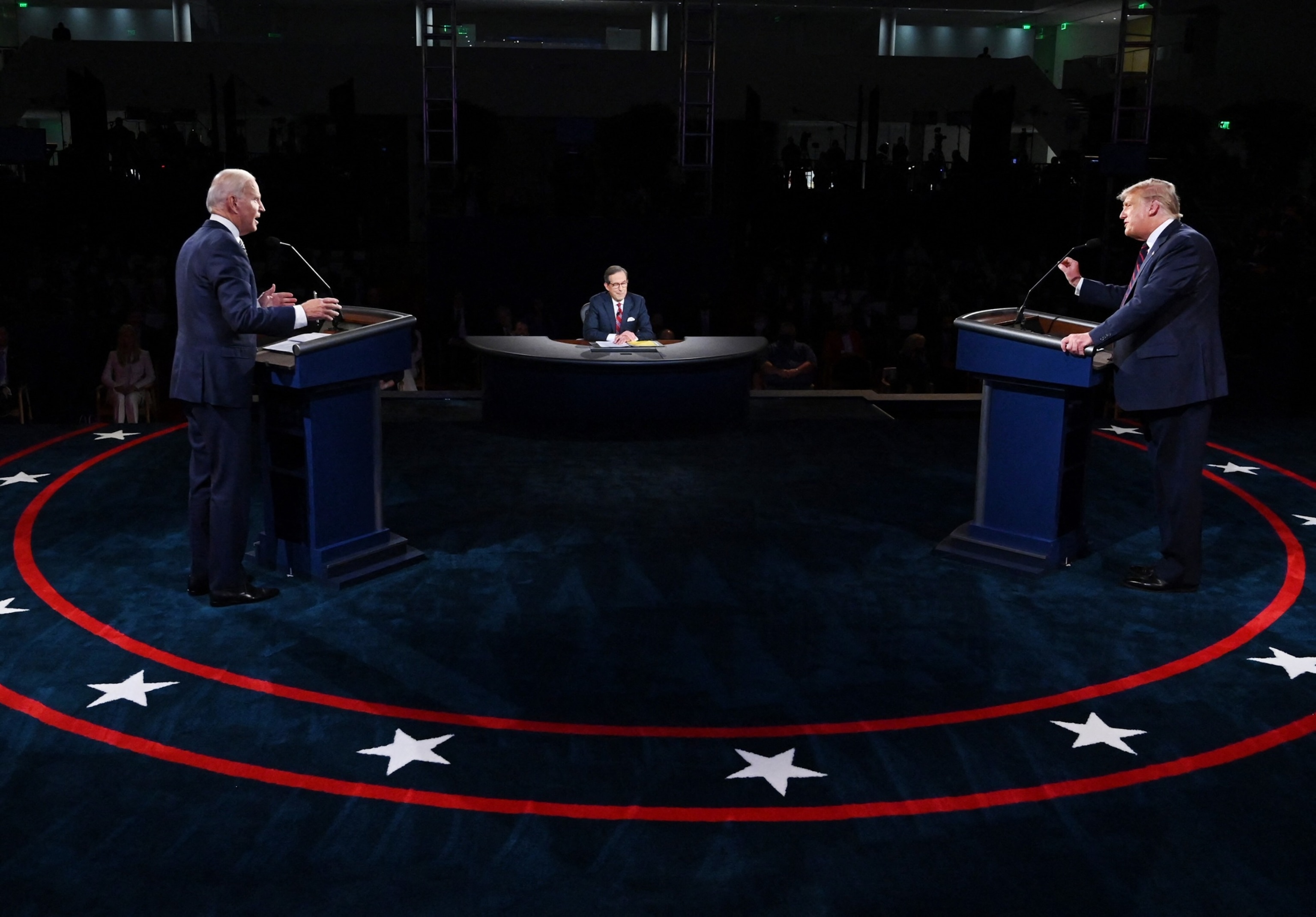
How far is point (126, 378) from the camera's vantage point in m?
7.41

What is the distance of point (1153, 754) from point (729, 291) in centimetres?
772

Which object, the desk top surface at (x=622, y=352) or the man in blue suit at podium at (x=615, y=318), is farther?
the man in blue suit at podium at (x=615, y=318)

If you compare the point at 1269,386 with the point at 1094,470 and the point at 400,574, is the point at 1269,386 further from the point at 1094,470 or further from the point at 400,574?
the point at 400,574

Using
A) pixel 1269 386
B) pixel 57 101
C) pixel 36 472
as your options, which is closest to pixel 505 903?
pixel 36 472

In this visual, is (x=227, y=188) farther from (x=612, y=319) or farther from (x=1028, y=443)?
(x=612, y=319)

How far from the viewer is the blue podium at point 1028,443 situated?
4.68 meters

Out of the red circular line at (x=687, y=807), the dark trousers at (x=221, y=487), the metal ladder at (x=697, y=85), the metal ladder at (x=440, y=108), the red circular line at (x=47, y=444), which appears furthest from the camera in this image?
the metal ladder at (x=440, y=108)

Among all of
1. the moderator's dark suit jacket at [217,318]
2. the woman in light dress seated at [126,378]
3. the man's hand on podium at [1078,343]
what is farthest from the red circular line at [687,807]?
the woman in light dress seated at [126,378]

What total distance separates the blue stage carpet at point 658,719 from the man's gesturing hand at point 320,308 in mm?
1029

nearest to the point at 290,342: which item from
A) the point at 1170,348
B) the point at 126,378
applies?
the point at 1170,348

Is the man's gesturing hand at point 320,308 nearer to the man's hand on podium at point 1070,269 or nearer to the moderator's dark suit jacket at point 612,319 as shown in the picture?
the man's hand on podium at point 1070,269

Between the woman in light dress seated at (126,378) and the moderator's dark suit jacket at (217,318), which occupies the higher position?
the moderator's dark suit jacket at (217,318)

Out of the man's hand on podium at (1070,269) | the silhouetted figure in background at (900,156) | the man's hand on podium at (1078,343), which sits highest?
the silhouetted figure in background at (900,156)

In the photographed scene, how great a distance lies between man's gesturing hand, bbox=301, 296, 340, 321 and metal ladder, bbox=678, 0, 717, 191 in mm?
5521
